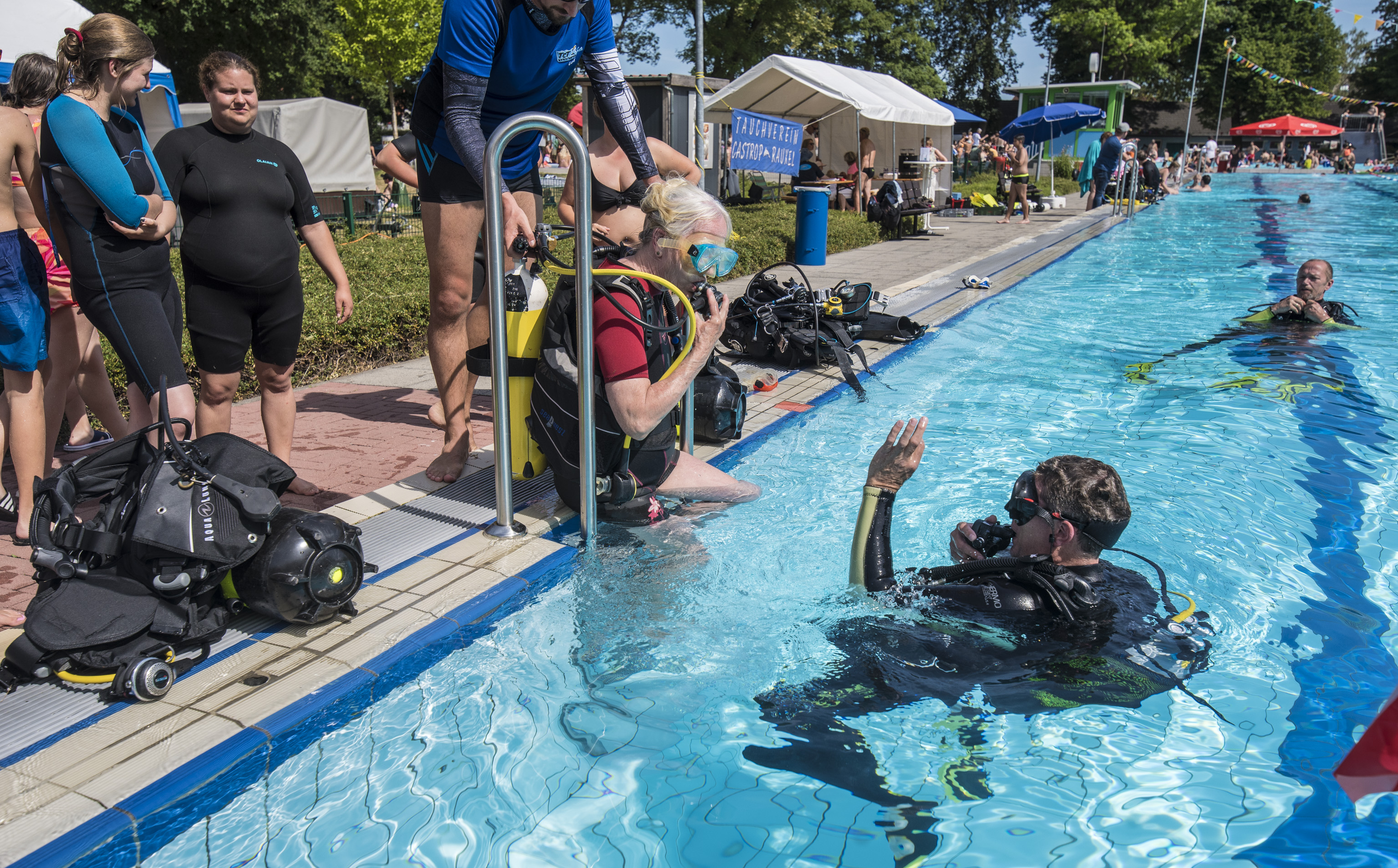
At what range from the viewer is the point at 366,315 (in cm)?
630

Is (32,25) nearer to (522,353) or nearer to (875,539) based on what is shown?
(522,353)

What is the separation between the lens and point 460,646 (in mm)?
2734

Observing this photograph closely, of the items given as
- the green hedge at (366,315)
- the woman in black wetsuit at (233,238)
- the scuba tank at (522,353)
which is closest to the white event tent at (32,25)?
the green hedge at (366,315)

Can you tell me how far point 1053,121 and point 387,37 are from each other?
65.0 ft

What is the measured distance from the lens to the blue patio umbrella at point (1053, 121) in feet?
69.7

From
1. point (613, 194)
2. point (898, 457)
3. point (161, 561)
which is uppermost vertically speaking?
point (613, 194)

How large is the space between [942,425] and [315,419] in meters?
3.67

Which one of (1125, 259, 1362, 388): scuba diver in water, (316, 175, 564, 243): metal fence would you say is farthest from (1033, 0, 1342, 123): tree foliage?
(1125, 259, 1362, 388): scuba diver in water

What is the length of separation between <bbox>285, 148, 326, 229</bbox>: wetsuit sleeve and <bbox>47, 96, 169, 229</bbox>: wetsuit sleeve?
0.67 meters

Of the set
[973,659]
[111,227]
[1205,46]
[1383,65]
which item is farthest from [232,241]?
[1383,65]

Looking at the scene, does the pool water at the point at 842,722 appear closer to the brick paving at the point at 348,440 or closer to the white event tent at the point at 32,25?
the brick paving at the point at 348,440

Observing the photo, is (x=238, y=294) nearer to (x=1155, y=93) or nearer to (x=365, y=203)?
(x=365, y=203)

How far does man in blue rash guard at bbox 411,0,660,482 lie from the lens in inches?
125

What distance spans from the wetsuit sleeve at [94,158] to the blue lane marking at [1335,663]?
3810 mm
